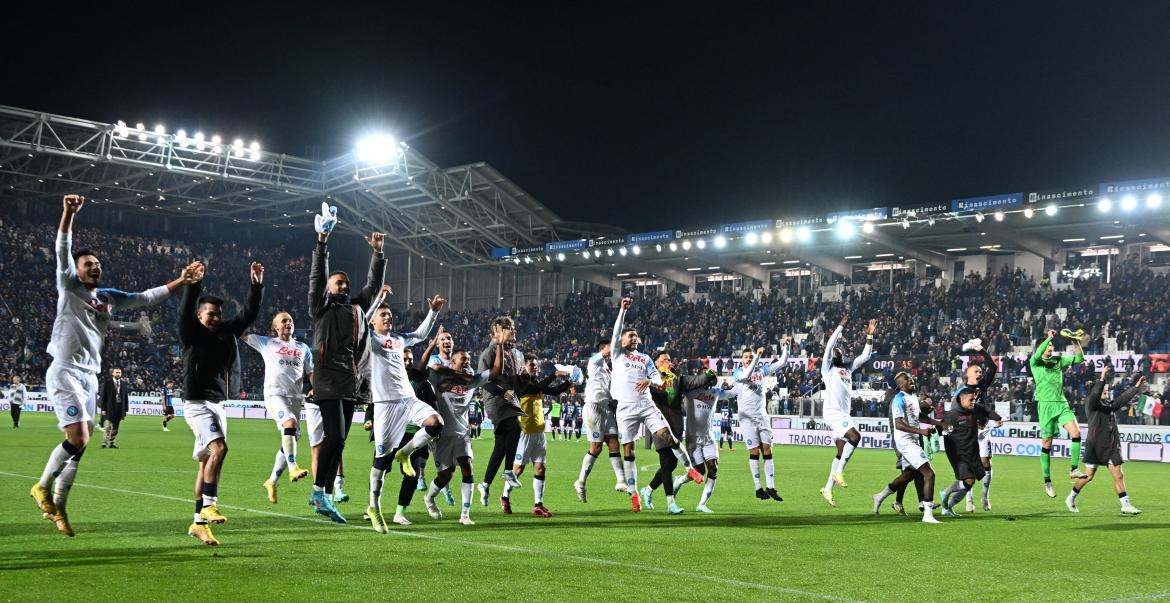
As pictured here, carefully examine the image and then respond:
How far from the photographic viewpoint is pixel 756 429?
55.7 feet

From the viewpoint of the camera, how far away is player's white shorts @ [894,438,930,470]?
13.4 metres

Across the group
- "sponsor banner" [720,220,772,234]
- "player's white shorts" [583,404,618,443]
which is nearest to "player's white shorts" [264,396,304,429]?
"player's white shorts" [583,404,618,443]

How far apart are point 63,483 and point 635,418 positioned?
22.7ft

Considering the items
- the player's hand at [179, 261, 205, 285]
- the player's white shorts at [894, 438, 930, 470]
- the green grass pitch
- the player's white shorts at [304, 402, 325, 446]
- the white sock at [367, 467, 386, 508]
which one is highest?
the player's hand at [179, 261, 205, 285]

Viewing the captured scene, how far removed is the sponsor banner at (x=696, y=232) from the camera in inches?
1911

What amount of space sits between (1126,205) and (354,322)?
34543 millimetres

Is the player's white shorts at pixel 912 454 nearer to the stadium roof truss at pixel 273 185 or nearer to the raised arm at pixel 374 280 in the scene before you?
the raised arm at pixel 374 280

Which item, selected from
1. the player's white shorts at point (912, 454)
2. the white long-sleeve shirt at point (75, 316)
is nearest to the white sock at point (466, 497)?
the white long-sleeve shirt at point (75, 316)

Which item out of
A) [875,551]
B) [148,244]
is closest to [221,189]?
[148,244]

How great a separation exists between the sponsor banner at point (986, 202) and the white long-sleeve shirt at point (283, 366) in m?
31.9

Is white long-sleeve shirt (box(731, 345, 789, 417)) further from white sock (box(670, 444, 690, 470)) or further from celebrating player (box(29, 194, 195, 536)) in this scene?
celebrating player (box(29, 194, 195, 536))

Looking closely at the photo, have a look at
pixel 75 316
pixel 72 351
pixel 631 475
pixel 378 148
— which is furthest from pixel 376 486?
pixel 378 148

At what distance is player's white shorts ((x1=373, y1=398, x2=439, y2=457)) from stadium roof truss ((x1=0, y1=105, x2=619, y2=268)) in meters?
37.0

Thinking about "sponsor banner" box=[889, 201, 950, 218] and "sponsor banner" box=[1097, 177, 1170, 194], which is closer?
"sponsor banner" box=[1097, 177, 1170, 194]
